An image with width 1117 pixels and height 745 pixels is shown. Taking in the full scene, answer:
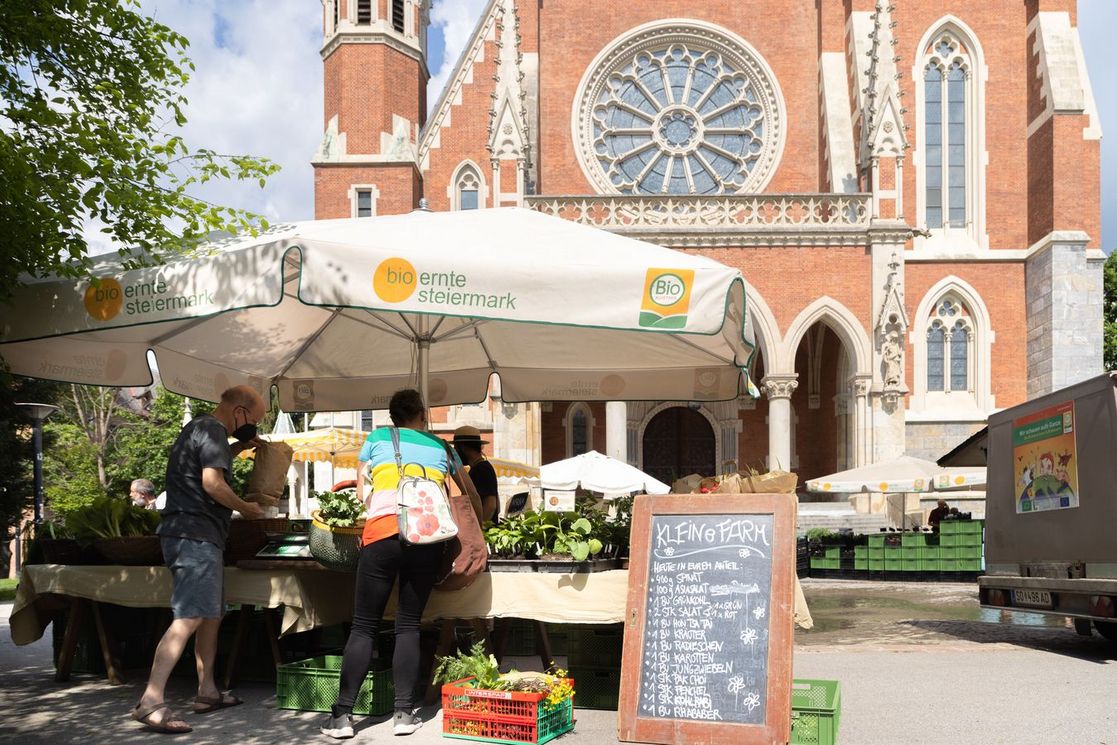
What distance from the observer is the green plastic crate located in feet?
19.6

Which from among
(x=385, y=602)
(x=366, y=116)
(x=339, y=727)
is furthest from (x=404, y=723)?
(x=366, y=116)

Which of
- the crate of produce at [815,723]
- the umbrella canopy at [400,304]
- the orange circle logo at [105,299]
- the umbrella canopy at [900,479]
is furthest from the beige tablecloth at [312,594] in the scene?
the umbrella canopy at [900,479]

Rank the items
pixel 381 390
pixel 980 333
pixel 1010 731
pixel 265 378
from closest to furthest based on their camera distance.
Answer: pixel 1010 731 → pixel 265 378 → pixel 381 390 → pixel 980 333

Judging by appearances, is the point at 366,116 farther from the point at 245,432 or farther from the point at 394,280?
the point at 394,280

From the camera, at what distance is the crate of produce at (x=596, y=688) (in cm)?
604

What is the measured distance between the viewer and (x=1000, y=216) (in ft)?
84.6

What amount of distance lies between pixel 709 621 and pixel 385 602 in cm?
169

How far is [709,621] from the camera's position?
17.0 feet

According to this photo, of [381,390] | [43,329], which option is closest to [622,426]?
[381,390]

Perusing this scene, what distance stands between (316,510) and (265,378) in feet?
8.23

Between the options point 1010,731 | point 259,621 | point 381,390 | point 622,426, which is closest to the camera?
point 1010,731

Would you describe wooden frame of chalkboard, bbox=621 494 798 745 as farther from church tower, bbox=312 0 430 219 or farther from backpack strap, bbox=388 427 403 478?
church tower, bbox=312 0 430 219

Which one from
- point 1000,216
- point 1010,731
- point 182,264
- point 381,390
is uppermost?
point 1000,216

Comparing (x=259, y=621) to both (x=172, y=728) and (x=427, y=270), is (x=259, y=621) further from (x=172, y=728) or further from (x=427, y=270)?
(x=427, y=270)
